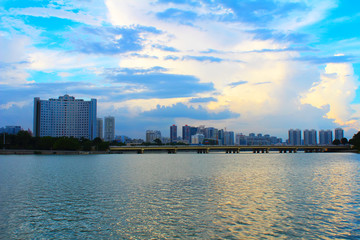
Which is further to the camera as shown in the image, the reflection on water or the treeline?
the treeline

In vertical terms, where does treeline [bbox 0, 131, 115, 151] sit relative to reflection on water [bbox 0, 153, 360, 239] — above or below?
above

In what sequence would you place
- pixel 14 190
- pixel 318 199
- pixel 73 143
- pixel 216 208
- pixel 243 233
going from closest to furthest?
1. pixel 243 233
2. pixel 216 208
3. pixel 318 199
4. pixel 14 190
5. pixel 73 143

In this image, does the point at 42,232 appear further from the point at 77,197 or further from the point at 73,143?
the point at 73,143

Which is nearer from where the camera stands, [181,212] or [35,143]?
[181,212]

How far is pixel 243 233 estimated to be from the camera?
59.1 ft

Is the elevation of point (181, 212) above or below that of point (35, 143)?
below

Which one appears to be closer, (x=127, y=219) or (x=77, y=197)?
(x=127, y=219)

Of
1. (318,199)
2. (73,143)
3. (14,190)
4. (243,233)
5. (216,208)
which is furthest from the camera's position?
(73,143)

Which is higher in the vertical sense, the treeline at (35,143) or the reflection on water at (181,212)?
the treeline at (35,143)

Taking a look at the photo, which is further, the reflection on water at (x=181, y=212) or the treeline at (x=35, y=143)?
the treeline at (x=35, y=143)

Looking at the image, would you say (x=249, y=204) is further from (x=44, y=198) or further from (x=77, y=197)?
(x=44, y=198)

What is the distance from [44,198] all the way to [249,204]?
18783mm

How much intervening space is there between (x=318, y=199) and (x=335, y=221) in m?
7.76

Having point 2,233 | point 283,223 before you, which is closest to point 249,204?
point 283,223
